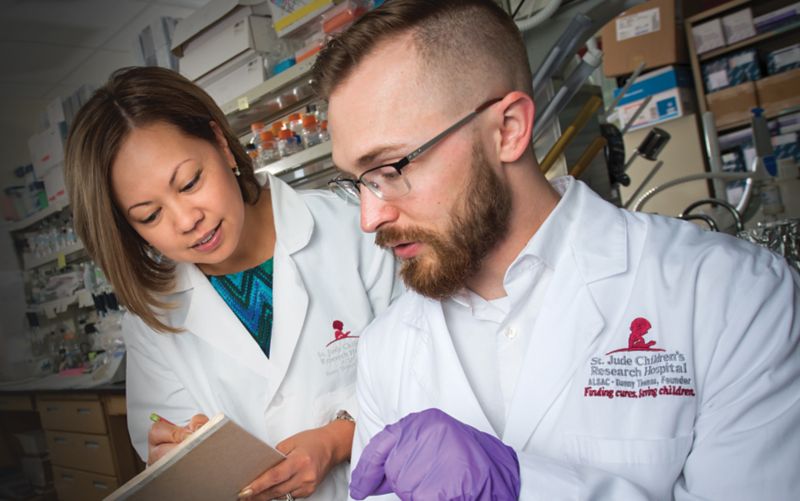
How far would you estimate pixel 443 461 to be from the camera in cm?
83

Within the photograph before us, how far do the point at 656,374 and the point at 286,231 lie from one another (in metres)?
0.93

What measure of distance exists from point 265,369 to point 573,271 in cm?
75

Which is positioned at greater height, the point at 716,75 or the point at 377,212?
the point at 716,75

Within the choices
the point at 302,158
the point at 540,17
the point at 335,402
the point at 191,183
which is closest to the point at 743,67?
the point at 540,17

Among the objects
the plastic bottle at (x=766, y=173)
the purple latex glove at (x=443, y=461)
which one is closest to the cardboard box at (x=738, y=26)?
the plastic bottle at (x=766, y=173)

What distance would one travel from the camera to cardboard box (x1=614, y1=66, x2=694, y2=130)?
4.43 metres

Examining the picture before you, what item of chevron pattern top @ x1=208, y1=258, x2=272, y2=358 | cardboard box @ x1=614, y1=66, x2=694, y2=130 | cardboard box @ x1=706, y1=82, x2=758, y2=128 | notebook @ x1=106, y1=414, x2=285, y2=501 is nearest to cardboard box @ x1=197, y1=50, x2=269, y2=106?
chevron pattern top @ x1=208, y1=258, x2=272, y2=358

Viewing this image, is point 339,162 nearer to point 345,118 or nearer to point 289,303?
point 345,118

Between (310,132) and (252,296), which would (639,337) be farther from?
(310,132)

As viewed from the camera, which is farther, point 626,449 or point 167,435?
point 167,435

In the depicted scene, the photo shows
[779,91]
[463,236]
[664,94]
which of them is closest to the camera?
[463,236]

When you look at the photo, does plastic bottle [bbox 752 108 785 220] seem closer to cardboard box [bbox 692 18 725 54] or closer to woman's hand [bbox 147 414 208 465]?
woman's hand [bbox 147 414 208 465]

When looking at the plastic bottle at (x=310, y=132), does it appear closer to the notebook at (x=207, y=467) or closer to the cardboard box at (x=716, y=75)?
the notebook at (x=207, y=467)

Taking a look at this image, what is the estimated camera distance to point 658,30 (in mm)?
4516
